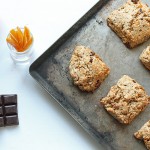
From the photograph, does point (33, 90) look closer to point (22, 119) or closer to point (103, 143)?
point (22, 119)

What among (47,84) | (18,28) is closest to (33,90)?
(47,84)

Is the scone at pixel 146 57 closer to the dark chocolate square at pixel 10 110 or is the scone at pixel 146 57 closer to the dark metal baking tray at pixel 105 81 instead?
the dark metal baking tray at pixel 105 81

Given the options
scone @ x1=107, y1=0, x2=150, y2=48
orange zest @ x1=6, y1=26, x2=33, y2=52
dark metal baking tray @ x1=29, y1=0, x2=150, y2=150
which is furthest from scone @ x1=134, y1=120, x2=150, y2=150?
orange zest @ x1=6, y1=26, x2=33, y2=52

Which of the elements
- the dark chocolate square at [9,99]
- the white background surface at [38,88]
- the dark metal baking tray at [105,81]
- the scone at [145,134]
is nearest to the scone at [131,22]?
the dark metal baking tray at [105,81]

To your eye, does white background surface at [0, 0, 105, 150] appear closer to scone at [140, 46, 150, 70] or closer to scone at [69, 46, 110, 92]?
scone at [69, 46, 110, 92]

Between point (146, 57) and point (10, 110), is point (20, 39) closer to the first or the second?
point (10, 110)

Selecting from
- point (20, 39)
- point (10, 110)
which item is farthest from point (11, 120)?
point (20, 39)
